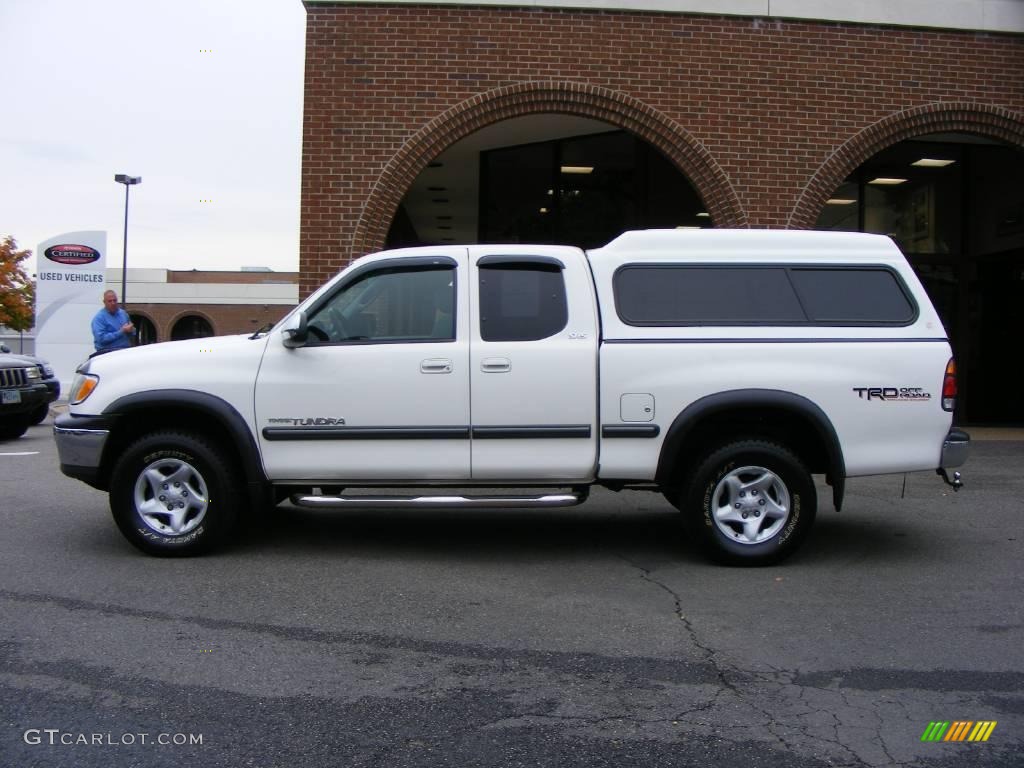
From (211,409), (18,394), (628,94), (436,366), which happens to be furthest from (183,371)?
(628,94)

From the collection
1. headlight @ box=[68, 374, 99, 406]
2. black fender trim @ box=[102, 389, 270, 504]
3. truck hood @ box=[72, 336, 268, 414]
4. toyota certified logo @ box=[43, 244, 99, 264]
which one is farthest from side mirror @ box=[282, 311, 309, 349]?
toyota certified logo @ box=[43, 244, 99, 264]

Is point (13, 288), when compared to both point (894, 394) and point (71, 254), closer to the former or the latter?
point (71, 254)

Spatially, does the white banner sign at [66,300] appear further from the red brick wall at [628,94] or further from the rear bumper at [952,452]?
the rear bumper at [952,452]

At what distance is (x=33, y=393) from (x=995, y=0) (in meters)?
13.6

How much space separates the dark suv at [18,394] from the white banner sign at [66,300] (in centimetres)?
731

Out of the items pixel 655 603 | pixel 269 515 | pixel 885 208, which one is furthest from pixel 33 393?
pixel 885 208

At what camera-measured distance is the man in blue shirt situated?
12.5 meters

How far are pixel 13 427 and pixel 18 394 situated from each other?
0.78 meters

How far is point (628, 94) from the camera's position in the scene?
40.9 ft

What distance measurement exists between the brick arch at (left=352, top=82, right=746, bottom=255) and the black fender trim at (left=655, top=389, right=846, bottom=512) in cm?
694

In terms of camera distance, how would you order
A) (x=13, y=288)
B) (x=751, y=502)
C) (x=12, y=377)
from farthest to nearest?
(x=13, y=288)
(x=12, y=377)
(x=751, y=502)

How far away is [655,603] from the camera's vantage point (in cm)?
543

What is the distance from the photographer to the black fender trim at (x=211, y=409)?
20.1 feet

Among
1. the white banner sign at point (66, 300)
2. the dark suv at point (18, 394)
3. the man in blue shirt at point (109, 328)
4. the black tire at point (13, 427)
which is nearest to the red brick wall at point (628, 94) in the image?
the man in blue shirt at point (109, 328)
